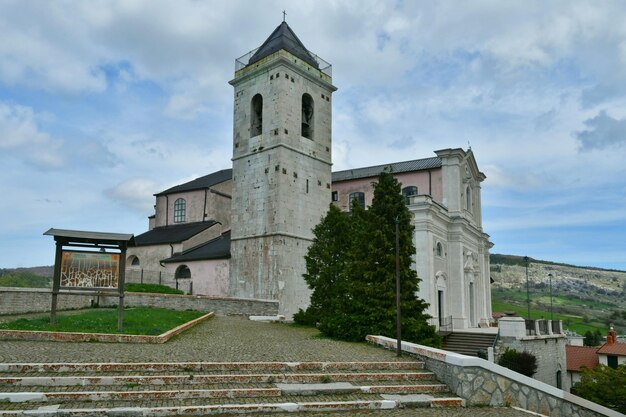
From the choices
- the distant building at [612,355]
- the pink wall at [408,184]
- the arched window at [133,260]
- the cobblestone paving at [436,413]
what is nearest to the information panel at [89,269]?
the cobblestone paving at [436,413]

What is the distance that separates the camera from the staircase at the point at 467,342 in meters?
26.0

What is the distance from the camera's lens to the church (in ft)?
103

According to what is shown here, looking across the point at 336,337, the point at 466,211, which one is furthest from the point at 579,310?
the point at 336,337

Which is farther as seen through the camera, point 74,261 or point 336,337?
point 336,337

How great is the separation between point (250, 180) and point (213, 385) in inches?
973

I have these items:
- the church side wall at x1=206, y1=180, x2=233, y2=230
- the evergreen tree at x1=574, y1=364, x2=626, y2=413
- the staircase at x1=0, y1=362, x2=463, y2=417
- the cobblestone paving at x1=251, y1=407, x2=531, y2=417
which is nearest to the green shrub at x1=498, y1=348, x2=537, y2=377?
the evergreen tree at x1=574, y1=364, x2=626, y2=413

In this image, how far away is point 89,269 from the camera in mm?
15945

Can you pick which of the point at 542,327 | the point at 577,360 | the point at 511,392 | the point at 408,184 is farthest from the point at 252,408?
the point at 577,360

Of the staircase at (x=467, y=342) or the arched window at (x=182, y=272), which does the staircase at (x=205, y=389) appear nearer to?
the staircase at (x=467, y=342)

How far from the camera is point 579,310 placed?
4926 inches

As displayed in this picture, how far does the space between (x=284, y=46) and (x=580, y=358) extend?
36.7m

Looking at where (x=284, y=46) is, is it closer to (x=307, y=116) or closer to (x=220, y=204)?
(x=307, y=116)

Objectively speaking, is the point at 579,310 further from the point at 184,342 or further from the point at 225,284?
the point at 184,342

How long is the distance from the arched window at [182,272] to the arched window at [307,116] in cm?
1236
